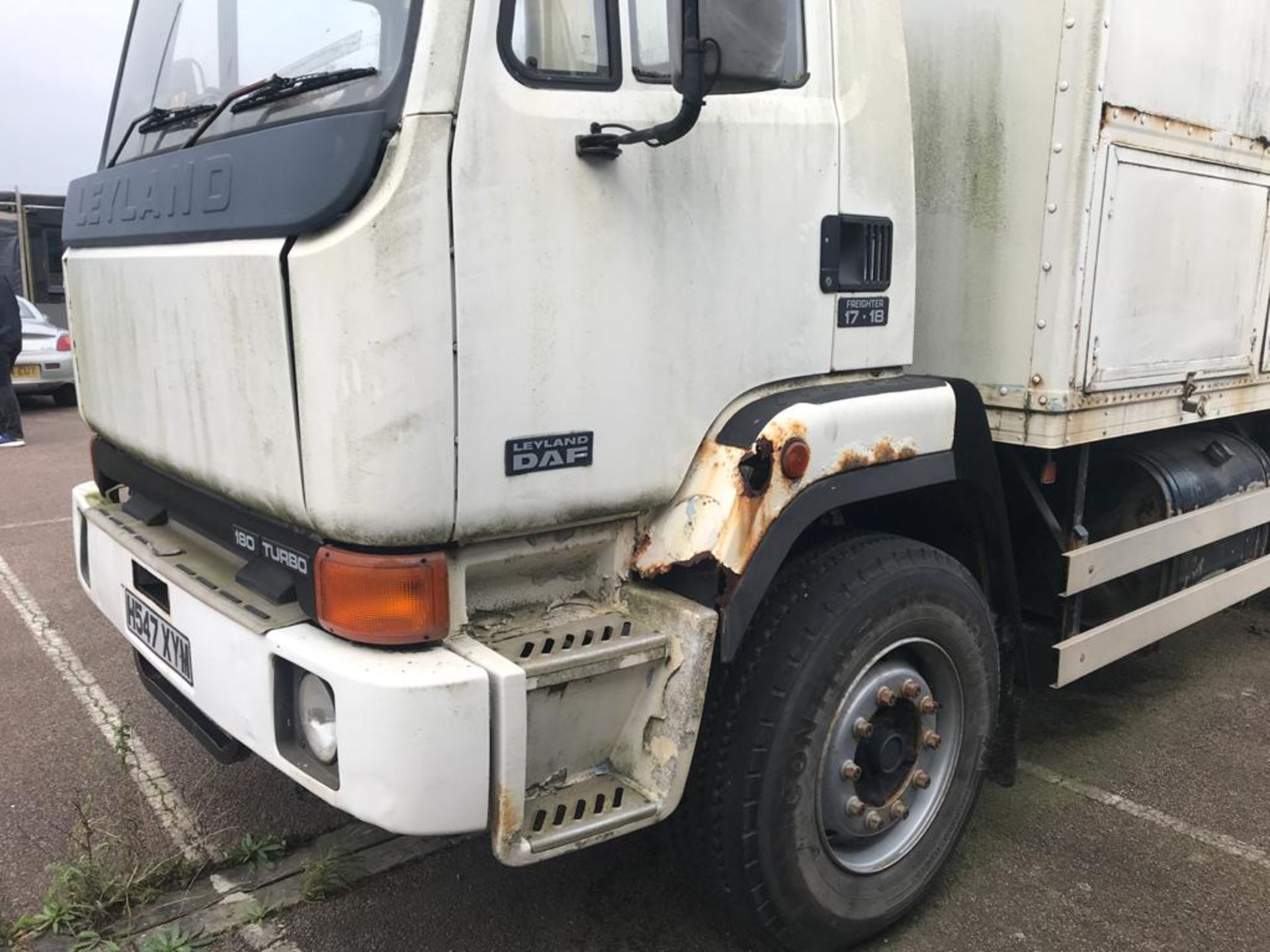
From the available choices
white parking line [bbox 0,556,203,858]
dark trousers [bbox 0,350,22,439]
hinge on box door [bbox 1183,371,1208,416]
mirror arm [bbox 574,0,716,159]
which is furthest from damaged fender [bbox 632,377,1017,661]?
dark trousers [bbox 0,350,22,439]

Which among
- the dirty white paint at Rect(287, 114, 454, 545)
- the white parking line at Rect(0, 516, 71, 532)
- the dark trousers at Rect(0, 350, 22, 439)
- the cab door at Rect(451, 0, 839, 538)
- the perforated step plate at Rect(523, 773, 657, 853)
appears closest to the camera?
the dirty white paint at Rect(287, 114, 454, 545)

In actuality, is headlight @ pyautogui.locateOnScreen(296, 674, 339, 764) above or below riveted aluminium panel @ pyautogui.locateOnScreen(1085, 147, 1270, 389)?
below

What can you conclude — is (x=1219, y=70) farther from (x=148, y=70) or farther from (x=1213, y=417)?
(x=148, y=70)

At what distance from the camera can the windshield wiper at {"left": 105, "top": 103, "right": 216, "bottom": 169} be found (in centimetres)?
240

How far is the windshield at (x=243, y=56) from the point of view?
1.92m

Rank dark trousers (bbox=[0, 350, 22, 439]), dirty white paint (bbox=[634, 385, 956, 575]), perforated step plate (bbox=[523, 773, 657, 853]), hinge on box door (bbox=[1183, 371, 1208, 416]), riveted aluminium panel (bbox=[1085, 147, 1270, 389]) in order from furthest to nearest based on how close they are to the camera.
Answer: dark trousers (bbox=[0, 350, 22, 439]) → hinge on box door (bbox=[1183, 371, 1208, 416]) → riveted aluminium panel (bbox=[1085, 147, 1270, 389]) → dirty white paint (bbox=[634, 385, 956, 575]) → perforated step plate (bbox=[523, 773, 657, 853])

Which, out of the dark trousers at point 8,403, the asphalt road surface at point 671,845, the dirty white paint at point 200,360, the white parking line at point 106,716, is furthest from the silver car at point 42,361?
the dirty white paint at point 200,360

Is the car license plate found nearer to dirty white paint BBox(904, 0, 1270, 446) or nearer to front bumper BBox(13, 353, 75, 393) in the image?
dirty white paint BBox(904, 0, 1270, 446)

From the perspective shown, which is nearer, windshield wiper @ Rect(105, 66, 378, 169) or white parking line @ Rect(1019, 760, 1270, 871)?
windshield wiper @ Rect(105, 66, 378, 169)

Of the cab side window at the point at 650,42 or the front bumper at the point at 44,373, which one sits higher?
the cab side window at the point at 650,42

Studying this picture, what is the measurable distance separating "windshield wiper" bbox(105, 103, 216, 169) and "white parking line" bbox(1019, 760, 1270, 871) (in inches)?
126

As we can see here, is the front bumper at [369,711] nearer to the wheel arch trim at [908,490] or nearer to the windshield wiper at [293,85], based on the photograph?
the wheel arch trim at [908,490]

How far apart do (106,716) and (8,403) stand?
6786 millimetres

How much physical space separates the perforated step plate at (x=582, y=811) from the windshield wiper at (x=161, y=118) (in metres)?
1.67
